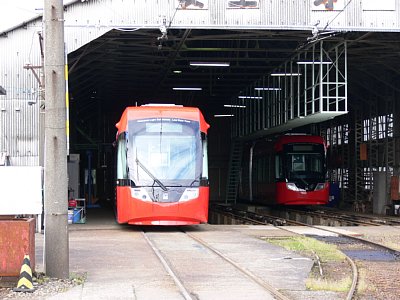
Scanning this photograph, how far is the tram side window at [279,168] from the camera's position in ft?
102

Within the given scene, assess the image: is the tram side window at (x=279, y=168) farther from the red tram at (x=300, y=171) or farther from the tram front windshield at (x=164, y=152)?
the tram front windshield at (x=164, y=152)

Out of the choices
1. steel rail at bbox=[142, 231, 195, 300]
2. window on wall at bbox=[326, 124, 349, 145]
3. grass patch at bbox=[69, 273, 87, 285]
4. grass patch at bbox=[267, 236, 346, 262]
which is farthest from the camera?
window on wall at bbox=[326, 124, 349, 145]

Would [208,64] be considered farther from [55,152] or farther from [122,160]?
[55,152]

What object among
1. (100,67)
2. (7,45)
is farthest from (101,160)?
(7,45)

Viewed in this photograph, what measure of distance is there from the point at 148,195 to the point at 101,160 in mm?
30023

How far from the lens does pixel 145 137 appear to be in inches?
728

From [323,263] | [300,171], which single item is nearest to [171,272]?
[323,263]

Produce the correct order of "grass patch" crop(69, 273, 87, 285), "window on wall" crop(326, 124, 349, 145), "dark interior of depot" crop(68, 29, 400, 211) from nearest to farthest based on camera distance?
"grass patch" crop(69, 273, 87, 285) < "dark interior of depot" crop(68, 29, 400, 211) < "window on wall" crop(326, 124, 349, 145)

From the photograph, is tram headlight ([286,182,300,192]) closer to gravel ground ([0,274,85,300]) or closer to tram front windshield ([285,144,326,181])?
tram front windshield ([285,144,326,181])

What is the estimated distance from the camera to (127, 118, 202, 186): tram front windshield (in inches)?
722

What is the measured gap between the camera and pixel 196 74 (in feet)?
110

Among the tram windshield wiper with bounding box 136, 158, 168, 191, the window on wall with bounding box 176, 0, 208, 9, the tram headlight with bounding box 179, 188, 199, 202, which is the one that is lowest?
the tram headlight with bounding box 179, 188, 199, 202

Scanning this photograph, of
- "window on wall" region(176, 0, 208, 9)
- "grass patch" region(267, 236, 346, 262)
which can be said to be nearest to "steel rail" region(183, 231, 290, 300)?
"grass patch" region(267, 236, 346, 262)

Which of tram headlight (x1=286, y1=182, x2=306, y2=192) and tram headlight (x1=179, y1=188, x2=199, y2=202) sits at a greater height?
tram headlight (x1=179, y1=188, x2=199, y2=202)
